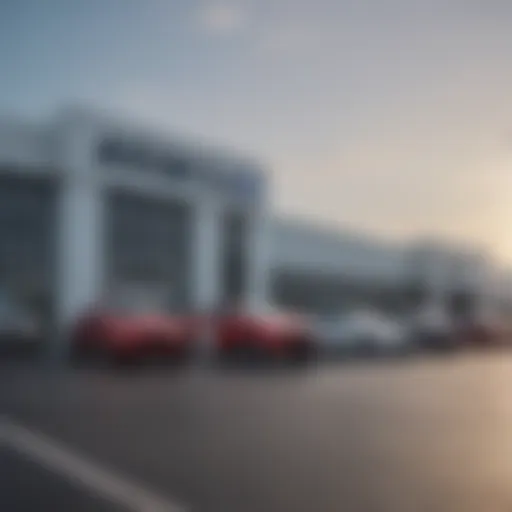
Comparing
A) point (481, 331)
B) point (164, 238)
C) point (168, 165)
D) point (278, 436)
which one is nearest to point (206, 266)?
point (164, 238)

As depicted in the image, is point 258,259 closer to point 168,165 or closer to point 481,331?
point 168,165

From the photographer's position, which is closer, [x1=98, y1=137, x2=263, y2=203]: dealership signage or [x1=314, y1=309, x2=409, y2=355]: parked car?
[x1=98, y1=137, x2=263, y2=203]: dealership signage

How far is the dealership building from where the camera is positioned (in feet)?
2.90

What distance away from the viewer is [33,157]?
0.90 meters

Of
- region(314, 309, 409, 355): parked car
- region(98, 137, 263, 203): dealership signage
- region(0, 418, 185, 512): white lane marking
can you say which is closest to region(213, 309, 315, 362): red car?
region(314, 309, 409, 355): parked car

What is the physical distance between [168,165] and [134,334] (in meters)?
0.35

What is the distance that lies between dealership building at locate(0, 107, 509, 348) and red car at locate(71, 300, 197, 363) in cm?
5

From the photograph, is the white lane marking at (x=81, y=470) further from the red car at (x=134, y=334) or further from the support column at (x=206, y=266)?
the support column at (x=206, y=266)

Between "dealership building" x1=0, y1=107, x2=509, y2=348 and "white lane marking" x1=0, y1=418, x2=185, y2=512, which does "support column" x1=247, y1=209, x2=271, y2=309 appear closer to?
"dealership building" x1=0, y1=107, x2=509, y2=348

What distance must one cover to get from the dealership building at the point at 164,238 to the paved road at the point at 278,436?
0.22m

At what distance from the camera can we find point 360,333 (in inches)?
46.0

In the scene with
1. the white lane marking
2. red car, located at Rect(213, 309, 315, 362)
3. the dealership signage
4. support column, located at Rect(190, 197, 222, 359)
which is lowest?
the white lane marking

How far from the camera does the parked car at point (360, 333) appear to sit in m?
1.06

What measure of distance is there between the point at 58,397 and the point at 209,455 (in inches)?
13.1
